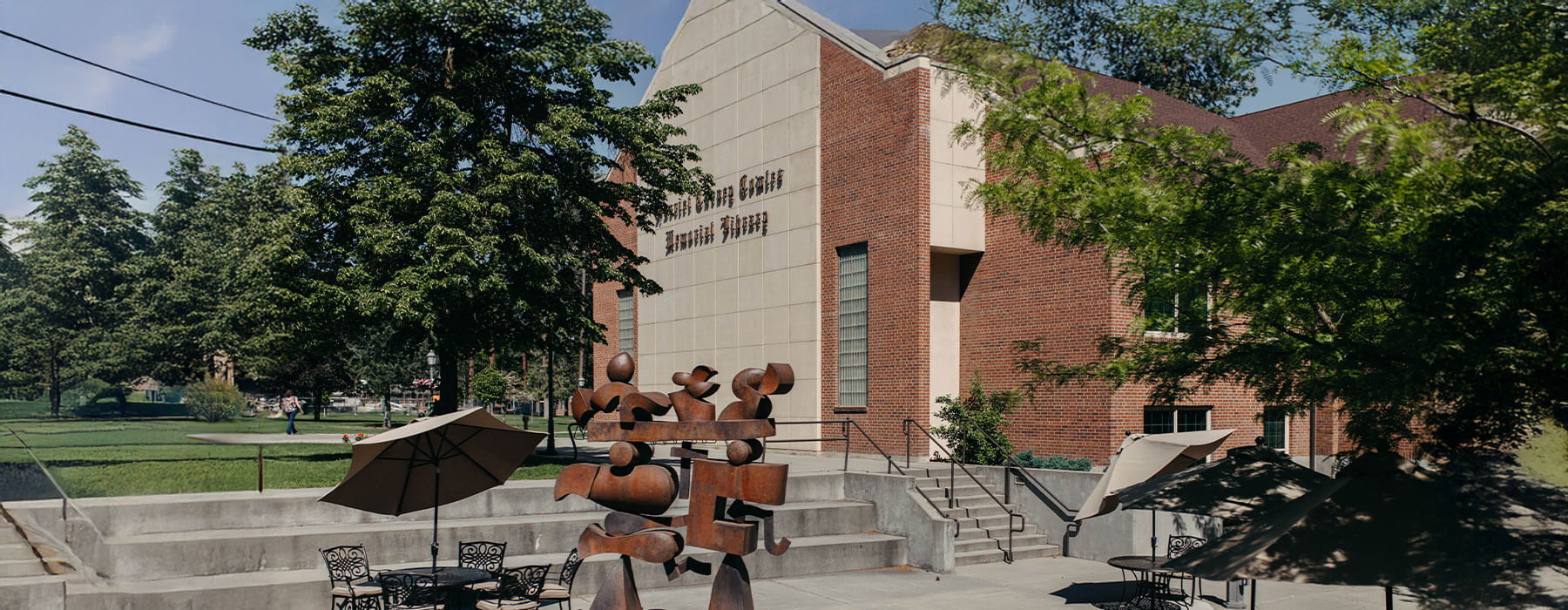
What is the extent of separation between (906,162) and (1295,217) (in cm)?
1517

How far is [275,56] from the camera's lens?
1956cm

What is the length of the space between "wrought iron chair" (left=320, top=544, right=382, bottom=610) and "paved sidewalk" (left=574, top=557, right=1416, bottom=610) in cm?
286

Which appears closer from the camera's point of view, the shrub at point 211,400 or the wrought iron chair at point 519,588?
the wrought iron chair at point 519,588

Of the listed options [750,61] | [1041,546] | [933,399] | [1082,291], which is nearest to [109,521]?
[1041,546]

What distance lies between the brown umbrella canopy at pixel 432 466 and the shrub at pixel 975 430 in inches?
419

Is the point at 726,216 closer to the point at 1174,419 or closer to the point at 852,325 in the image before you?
the point at 852,325

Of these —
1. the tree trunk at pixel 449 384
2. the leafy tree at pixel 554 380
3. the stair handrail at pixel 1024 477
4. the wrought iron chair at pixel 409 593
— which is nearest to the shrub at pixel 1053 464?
the stair handrail at pixel 1024 477

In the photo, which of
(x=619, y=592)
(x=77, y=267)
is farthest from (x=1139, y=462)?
(x=77, y=267)

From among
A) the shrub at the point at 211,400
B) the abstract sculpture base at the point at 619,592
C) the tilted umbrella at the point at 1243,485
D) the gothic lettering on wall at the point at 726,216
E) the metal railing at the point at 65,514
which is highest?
the gothic lettering on wall at the point at 726,216

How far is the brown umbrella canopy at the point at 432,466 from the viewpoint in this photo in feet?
33.3

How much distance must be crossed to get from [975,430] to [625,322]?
52.8ft

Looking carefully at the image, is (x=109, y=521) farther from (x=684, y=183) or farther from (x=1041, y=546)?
(x=1041, y=546)

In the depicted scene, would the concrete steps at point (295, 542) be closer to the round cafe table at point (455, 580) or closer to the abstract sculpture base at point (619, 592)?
the round cafe table at point (455, 580)

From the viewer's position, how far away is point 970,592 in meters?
13.9
